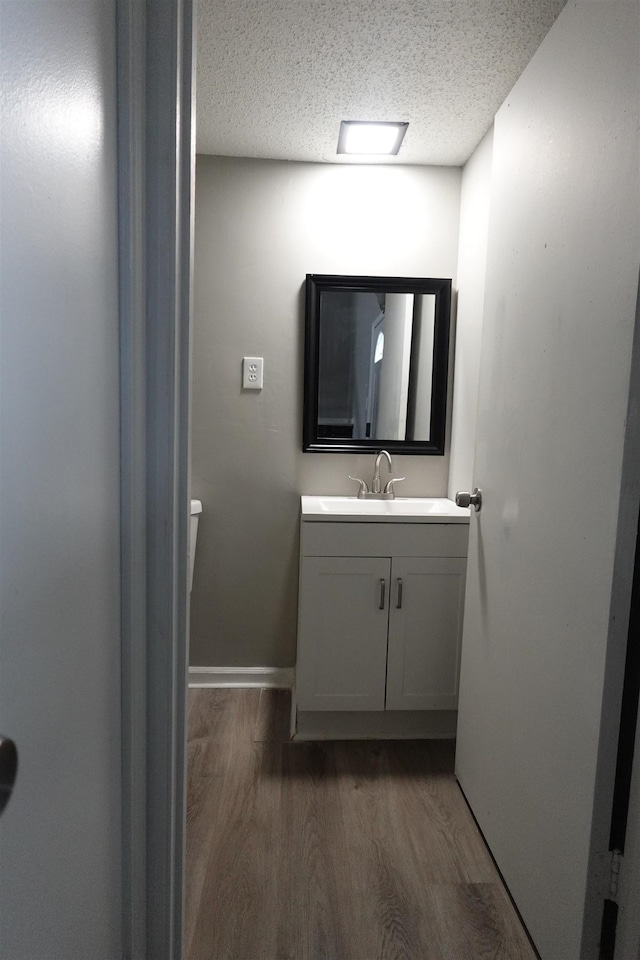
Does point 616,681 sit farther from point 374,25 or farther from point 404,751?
point 374,25

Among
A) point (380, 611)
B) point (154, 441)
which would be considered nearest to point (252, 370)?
point (380, 611)

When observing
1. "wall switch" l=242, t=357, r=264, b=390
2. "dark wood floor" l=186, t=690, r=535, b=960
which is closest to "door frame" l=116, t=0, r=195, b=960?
"dark wood floor" l=186, t=690, r=535, b=960

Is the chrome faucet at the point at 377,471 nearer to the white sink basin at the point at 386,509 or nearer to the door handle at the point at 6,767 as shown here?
the white sink basin at the point at 386,509

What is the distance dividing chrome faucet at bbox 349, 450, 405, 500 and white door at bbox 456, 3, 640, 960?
2.68 ft

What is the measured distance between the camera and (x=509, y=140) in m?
1.62

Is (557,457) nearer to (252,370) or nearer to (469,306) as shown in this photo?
(469,306)

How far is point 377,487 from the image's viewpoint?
2.56m

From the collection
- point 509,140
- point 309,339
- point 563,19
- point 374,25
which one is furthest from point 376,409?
point 563,19

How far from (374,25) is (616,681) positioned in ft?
5.45

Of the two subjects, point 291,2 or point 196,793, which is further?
point 196,793

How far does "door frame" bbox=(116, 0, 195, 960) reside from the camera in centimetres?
78

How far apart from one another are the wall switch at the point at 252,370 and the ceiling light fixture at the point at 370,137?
86cm

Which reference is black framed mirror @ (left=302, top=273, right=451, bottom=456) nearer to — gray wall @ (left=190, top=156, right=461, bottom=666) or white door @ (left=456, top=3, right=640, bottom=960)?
gray wall @ (left=190, top=156, right=461, bottom=666)

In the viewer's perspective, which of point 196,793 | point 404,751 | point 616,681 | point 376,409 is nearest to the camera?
point 616,681
